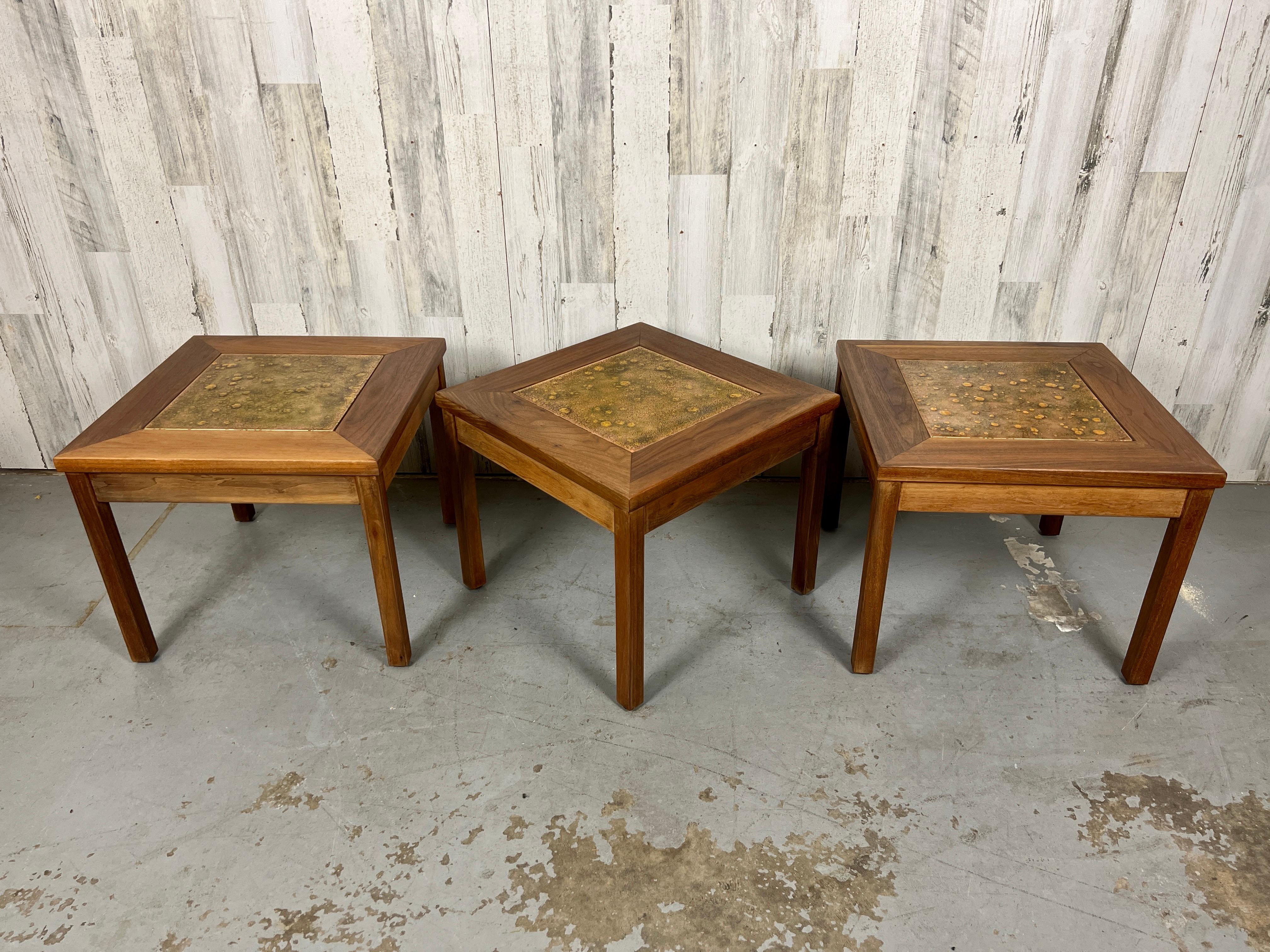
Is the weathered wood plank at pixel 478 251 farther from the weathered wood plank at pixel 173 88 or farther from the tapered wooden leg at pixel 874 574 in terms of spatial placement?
the tapered wooden leg at pixel 874 574

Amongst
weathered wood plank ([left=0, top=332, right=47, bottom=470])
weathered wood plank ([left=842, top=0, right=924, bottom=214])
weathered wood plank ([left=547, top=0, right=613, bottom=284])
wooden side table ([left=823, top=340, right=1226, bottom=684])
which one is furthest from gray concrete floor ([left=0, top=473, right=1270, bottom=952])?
weathered wood plank ([left=842, top=0, right=924, bottom=214])

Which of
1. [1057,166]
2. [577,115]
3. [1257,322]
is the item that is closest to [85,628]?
[577,115]

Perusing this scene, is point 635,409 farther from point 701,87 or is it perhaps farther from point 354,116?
point 354,116

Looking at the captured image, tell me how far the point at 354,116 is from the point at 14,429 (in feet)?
4.22

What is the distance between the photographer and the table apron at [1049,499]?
148cm

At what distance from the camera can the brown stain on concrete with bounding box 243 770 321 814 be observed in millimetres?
1447

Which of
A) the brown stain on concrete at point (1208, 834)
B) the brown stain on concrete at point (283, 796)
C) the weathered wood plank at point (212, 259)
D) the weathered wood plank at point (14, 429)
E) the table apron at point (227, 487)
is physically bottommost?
the brown stain on concrete at point (283, 796)

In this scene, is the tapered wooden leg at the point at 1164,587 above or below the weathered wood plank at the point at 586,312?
below

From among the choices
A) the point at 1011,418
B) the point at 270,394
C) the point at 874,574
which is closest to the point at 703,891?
the point at 874,574

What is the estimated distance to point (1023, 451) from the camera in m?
1.50

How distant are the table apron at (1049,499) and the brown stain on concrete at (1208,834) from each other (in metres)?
0.45

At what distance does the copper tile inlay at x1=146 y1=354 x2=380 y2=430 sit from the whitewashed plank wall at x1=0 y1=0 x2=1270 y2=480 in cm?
32

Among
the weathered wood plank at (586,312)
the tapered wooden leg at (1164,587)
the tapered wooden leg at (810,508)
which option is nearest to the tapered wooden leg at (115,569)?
the weathered wood plank at (586,312)

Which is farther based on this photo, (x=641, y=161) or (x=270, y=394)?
(x=641, y=161)
